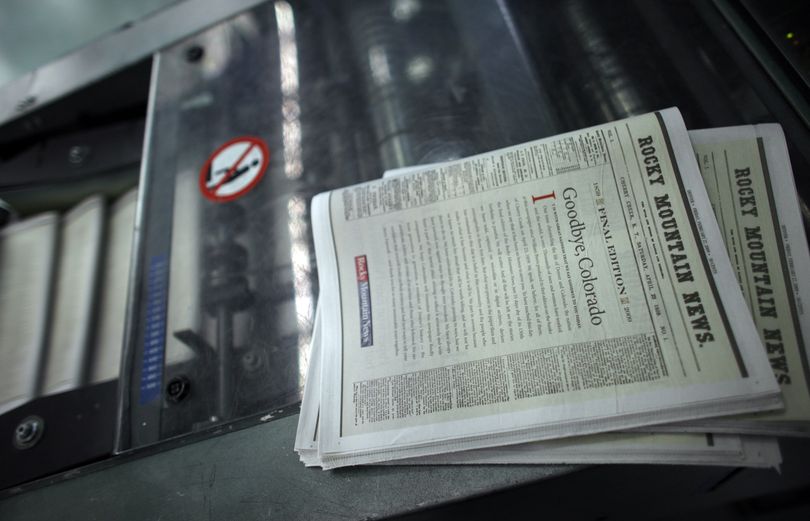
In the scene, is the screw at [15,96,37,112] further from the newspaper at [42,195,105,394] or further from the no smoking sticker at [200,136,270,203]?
the no smoking sticker at [200,136,270,203]

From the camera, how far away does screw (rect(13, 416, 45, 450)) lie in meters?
0.57

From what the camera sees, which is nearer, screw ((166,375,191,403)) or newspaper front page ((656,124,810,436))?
newspaper front page ((656,124,810,436))

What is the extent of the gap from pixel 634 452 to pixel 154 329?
51cm

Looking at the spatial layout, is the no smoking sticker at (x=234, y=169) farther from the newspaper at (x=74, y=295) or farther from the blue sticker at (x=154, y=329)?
the newspaper at (x=74, y=295)

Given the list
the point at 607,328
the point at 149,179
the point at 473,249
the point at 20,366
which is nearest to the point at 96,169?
the point at 149,179

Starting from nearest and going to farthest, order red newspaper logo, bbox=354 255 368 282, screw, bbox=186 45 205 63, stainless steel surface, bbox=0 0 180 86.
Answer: red newspaper logo, bbox=354 255 368 282
screw, bbox=186 45 205 63
stainless steel surface, bbox=0 0 180 86

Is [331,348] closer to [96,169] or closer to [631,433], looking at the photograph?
[631,433]

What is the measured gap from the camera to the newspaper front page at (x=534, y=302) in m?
0.39

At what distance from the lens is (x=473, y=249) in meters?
0.49

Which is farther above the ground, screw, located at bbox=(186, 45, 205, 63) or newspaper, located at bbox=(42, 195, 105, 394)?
screw, located at bbox=(186, 45, 205, 63)

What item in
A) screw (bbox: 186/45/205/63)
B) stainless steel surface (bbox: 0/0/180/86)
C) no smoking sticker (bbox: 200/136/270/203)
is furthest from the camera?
stainless steel surface (bbox: 0/0/180/86)

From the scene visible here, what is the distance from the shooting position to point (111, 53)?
0.90 meters

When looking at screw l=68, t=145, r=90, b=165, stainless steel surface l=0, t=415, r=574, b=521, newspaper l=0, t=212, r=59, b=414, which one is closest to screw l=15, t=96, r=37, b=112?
screw l=68, t=145, r=90, b=165

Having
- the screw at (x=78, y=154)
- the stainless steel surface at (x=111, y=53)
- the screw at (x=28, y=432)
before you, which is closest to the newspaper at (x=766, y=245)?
the screw at (x=28, y=432)
